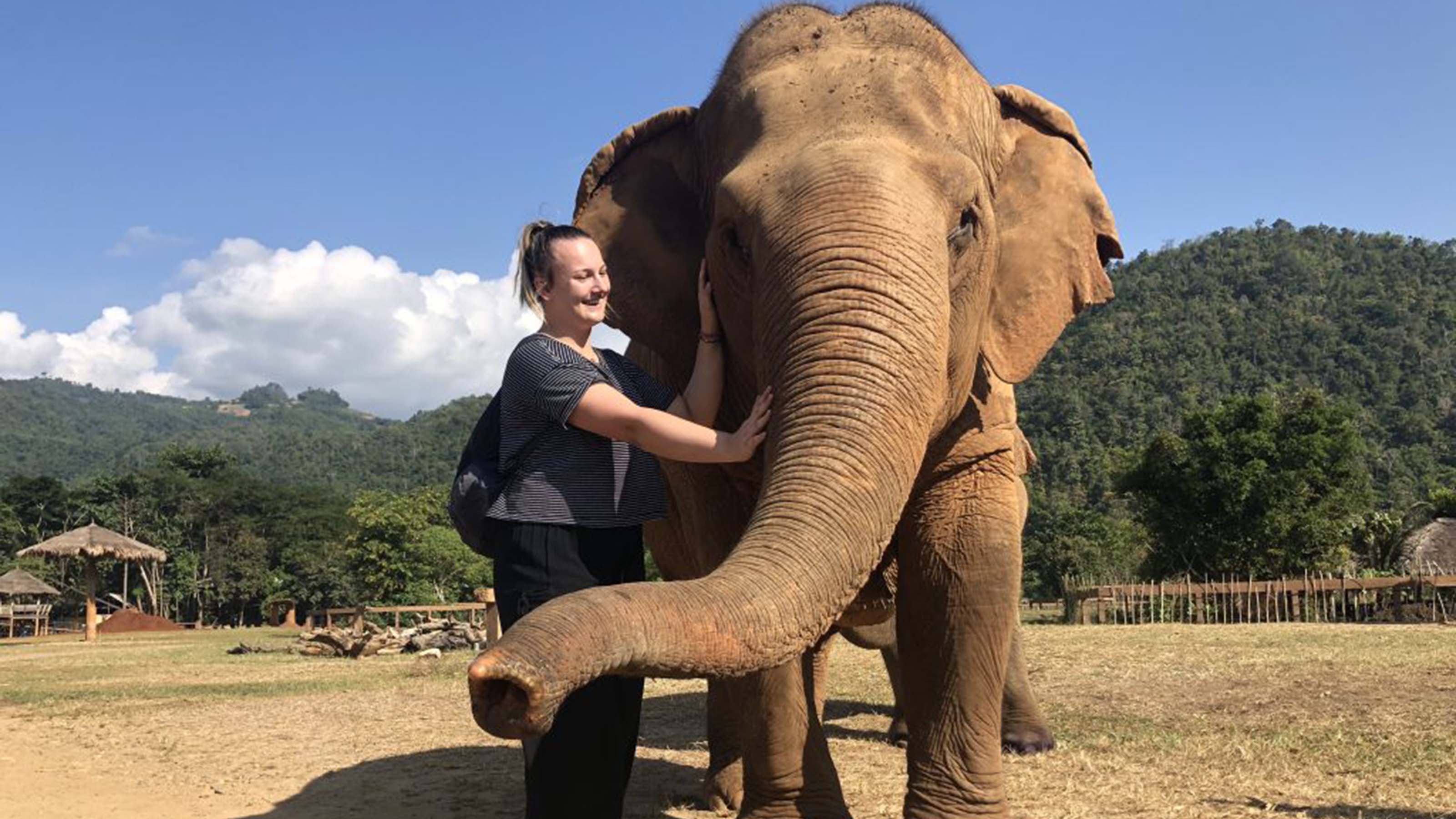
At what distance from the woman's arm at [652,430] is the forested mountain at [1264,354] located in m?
52.5

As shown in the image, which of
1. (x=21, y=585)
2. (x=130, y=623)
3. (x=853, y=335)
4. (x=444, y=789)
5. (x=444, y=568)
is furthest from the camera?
(x=444, y=568)

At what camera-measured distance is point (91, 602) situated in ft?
133

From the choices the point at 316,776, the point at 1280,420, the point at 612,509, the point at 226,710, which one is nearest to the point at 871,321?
the point at 612,509

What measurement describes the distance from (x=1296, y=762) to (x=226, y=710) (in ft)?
37.3

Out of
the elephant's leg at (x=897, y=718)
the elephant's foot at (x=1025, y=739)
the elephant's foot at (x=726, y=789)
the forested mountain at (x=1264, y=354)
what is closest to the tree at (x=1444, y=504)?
the forested mountain at (x=1264, y=354)

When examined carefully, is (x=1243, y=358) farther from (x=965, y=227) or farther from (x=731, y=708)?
(x=965, y=227)

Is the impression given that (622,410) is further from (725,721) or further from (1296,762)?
(1296,762)

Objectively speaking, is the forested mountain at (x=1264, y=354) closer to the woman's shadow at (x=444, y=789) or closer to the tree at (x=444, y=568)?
the tree at (x=444, y=568)

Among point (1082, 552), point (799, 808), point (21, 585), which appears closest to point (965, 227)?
point (799, 808)

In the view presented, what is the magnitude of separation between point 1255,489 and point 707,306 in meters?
37.7

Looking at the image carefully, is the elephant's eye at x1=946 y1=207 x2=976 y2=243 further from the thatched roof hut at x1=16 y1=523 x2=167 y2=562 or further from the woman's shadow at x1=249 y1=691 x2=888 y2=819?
the thatched roof hut at x1=16 y1=523 x2=167 y2=562

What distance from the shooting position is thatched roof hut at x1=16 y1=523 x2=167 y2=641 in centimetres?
3972

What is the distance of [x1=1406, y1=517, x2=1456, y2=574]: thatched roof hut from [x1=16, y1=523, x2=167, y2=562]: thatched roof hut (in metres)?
43.0

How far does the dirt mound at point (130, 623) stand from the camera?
164 ft
